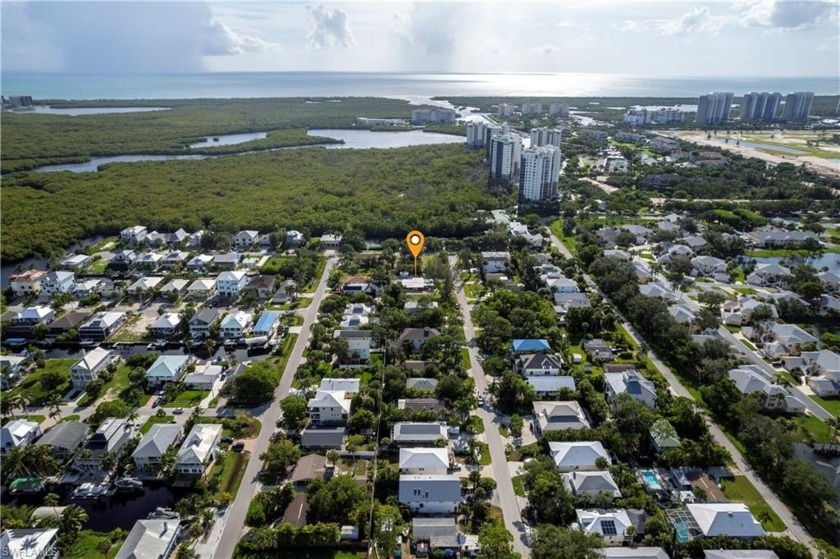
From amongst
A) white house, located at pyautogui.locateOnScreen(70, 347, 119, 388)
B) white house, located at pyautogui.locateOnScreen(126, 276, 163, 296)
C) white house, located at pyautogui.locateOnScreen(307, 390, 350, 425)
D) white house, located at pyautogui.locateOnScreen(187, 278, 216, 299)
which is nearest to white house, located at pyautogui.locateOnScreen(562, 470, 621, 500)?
white house, located at pyautogui.locateOnScreen(307, 390, 350, 425)

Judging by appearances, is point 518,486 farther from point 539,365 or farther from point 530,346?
point 530,346

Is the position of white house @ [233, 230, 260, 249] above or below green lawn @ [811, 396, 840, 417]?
above

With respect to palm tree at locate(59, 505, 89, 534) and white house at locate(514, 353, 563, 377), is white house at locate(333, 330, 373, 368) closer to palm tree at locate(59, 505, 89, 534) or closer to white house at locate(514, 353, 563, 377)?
white house at locate(514, 353, 563, 377)

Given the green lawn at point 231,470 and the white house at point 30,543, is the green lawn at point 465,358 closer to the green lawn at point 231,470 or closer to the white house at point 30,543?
the green lawn at point 231,470

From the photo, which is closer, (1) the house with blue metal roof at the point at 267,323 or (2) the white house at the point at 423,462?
(2) the white house at the point at 423,462

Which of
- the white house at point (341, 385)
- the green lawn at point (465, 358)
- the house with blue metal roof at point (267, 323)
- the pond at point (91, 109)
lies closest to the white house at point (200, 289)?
the house with blue metal roof at point (267, 323)

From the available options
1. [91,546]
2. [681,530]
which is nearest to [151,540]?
[91,546]

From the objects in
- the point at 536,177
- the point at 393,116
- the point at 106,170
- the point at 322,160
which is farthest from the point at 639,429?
the point at 393,116

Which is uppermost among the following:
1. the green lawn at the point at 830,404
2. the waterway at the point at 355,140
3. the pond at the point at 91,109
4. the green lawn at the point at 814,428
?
the pond at the point at 91,109
